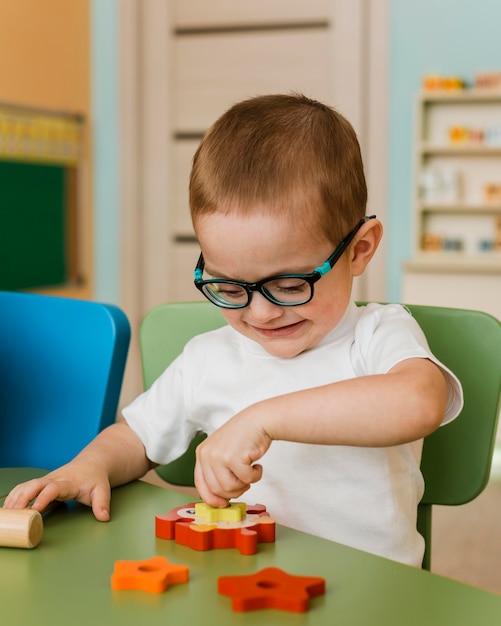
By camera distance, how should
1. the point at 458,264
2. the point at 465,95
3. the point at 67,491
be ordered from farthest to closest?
the point at 465,95, the point at 458,264, the point at 67,491

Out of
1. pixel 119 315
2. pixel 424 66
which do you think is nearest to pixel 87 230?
pixel 424 66

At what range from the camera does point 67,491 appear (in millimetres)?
764

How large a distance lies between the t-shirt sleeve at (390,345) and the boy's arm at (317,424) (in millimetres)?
80

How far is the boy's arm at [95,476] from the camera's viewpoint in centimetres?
75

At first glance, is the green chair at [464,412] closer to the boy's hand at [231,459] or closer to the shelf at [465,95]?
the boy's hand at [231,459]

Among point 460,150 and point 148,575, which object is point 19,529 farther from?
point 460,150

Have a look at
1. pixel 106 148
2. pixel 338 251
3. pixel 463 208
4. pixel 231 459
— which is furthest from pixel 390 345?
pixel 106 148

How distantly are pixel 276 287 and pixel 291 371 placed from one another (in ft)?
0.49

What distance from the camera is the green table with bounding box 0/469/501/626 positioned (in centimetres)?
52

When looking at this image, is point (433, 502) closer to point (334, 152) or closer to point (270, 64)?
point (334, 152)

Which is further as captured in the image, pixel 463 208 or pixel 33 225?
pixel 33 225

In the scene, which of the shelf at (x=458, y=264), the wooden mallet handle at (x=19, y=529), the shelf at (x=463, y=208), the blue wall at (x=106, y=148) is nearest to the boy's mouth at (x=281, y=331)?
the wooden mallet handle at (x=19, y=529)

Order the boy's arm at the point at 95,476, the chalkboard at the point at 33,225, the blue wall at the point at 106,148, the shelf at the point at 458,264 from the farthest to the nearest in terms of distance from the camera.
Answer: the blue wall at the point at 106,148
the chalkboard at the point at 33,225
the shelf at the point at 458,264
the boy's arm at the point at 95,476

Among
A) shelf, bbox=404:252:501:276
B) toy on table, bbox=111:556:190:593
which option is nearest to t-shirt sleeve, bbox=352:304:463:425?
toy on table, bbox=111:556:190:593
